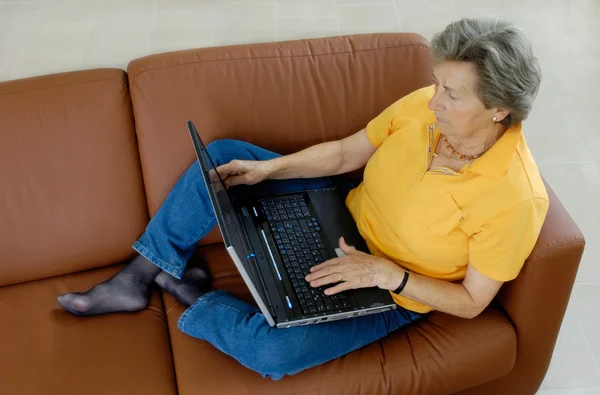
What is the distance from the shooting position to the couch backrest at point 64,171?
180cm

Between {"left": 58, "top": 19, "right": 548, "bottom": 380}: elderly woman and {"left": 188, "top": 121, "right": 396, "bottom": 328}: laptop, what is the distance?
0.04m

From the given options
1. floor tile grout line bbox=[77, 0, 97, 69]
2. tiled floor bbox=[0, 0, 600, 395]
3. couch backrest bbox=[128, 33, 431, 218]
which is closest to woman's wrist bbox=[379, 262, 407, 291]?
couch backrest bbox=[128, 33, 431, 218]

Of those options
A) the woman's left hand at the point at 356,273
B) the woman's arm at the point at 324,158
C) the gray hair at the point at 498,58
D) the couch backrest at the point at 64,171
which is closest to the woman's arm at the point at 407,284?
the woman's left hand at the point at 356,273

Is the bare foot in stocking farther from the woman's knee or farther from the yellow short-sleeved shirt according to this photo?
the yellow short-sleeved shirt

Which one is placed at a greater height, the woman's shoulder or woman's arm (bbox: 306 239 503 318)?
the woman's shoulder

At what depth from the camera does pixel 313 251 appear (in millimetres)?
1737

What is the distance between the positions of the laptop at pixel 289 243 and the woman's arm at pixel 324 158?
0.20 feet

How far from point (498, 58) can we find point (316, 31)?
6.26ft

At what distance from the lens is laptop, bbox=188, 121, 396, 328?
62.7 inches

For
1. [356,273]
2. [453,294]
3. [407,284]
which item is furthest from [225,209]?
[453,294]

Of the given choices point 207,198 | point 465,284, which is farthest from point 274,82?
point 465,284

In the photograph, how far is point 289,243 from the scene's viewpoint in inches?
68.6

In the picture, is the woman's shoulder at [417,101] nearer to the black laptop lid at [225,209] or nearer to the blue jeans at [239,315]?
the blue jeans at [239,315]

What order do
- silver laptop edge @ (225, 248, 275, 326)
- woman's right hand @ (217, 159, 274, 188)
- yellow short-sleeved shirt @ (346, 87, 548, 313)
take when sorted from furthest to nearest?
woman's right hand @ (217, 159, 274, 188) < yellow short-sleeved shirt @ (346, 87, 548, 313) < silver laptop edge @ (225, 248, 275, 326)
